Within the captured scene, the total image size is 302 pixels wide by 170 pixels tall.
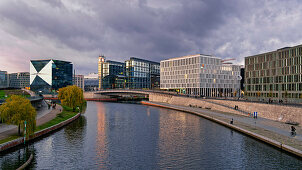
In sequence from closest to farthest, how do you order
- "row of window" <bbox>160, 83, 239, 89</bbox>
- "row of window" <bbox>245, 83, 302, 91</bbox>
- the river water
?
the river water → "row of window" <bbox>245, 83, 302, 91</bbox> → "row of window" <bbox>160, 83, 239, 89</bbox>

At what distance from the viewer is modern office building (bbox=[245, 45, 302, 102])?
9156cm

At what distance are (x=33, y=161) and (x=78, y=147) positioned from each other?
25.0 ft

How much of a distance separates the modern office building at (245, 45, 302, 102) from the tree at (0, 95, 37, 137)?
8824 cm

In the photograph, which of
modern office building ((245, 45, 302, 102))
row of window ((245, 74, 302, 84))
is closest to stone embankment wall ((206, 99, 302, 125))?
modern office building ((245, 45, 302, 102))

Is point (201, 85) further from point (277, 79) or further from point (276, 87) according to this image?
point (277, 79)

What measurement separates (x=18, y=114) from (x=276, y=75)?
352 feet

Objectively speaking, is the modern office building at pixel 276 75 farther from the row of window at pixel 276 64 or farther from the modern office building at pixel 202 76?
the modern office building at pixel 202 76

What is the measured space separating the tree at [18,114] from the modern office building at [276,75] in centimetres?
8824

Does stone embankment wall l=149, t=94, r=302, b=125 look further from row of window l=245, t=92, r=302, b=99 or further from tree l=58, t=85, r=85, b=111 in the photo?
tree l=58, t=85, r=85, b=111

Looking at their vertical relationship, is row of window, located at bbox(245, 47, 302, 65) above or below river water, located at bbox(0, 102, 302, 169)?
above

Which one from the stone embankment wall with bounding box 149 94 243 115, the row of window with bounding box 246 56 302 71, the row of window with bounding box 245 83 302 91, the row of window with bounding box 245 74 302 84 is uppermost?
the row of window with bounding box 246 56 302 71

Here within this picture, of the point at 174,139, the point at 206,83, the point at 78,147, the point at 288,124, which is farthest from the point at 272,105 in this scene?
the point at 206,83

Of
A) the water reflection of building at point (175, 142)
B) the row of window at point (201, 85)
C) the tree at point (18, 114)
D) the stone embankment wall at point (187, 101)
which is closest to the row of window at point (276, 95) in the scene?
the stone embankment wall at point (187, 101)

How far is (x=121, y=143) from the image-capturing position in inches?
1469
